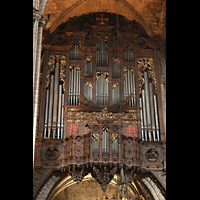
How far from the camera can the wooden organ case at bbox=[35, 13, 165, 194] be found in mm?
14719

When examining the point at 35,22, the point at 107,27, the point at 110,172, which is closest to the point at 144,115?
the point at 110,172

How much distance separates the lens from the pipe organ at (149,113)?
52.3 ft

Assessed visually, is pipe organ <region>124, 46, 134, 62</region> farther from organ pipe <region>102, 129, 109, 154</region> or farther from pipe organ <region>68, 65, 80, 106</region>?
organ pipe <region>102, 129, 109, 154</region>

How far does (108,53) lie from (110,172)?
19.3ft

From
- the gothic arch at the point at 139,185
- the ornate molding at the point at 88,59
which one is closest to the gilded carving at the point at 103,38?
the ornate molding at the point at 88,59

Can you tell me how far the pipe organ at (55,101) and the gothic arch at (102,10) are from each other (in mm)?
2071

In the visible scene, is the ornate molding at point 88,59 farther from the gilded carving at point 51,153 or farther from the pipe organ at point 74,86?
the gilded carving at point 51,153

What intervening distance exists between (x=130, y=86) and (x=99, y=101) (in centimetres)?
163

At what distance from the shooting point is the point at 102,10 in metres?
18.4
